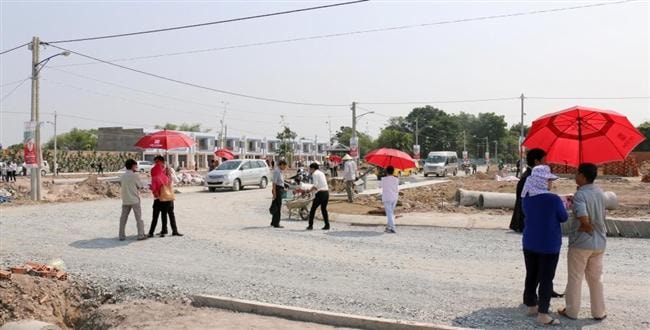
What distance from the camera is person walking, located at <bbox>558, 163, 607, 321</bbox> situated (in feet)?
20.0

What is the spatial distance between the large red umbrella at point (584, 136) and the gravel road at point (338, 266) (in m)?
1.79

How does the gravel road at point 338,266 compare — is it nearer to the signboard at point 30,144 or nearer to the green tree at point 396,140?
the signboard at point 30,144

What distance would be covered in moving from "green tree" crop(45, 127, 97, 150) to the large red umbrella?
10631 centimetres

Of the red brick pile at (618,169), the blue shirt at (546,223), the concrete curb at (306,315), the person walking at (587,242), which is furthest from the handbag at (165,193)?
the red brick pile at (618,169)

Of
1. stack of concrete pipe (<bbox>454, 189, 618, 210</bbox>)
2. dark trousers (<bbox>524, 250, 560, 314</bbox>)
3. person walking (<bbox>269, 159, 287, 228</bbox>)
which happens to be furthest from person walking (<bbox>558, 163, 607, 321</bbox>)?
stack of concrete pipe (<bbox>454, 189, 618, 210</bbox>)

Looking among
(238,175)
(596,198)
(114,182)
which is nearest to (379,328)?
(596,198)

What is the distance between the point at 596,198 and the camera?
20.2 feet

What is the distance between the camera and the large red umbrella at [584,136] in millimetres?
7613

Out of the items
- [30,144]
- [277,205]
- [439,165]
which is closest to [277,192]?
[277,205]

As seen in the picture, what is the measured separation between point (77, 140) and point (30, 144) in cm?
9354

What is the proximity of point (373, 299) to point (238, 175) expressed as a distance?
2314 cm

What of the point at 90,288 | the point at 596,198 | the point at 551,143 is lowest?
the point at 90,288

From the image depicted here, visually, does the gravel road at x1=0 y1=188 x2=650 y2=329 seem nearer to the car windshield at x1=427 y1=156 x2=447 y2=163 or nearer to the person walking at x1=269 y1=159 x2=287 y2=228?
the person walking at x1=269 y1=159 x2=287 y2=228

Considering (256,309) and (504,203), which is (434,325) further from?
(504,203)
